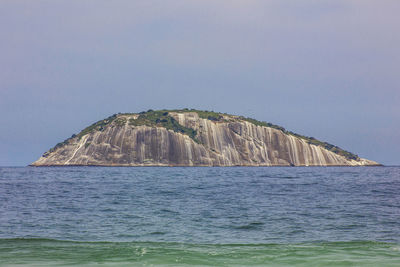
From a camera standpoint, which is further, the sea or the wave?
the sea

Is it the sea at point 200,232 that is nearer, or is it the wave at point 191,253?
the wave at point 191,253

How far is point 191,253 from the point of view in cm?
1811

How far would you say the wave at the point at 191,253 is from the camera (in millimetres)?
16406

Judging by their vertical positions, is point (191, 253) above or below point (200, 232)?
below

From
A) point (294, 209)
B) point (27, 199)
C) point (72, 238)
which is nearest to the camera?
point (72, 238)

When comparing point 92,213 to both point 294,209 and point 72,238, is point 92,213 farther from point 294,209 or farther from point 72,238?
point 294,209

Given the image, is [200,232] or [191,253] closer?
[191,253]

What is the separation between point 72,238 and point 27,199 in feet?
60.9

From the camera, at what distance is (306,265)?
16000 mm

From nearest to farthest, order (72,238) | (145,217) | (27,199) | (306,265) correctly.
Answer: (306,265)
(72,238)
(145,217)
(27,199)

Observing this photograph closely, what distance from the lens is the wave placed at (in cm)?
1641

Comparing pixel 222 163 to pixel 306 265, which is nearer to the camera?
pixel 306 265

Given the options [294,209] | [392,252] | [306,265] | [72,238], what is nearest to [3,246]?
[72,238]

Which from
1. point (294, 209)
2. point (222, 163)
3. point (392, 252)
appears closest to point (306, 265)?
point (392, 252)
